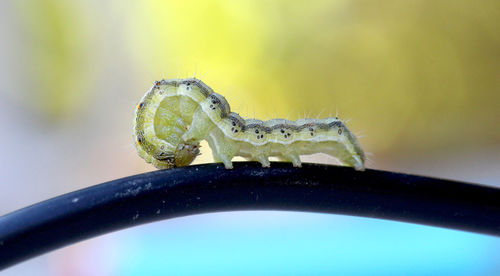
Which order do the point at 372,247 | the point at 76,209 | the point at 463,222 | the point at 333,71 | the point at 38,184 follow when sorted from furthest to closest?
the point at 333,71 < the point at 38,184 < the point at 372,247 < the point at 463,222 < the point at 76,209

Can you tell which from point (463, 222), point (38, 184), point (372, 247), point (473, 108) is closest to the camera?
point (463, 222)

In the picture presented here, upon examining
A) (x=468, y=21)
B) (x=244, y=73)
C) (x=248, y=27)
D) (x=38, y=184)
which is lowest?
(x=38, y=184)

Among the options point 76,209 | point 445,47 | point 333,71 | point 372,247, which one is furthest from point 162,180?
point 445,47

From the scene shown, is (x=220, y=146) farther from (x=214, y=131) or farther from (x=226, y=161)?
(x=226, y=161)

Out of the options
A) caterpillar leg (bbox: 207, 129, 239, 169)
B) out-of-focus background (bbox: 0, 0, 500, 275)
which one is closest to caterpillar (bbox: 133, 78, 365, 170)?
caterpillar leg (bbox: 207, 129, 239, 169)

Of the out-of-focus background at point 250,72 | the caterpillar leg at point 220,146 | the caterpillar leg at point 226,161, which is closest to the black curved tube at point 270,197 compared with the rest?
the caterpillar leg at point 226,161

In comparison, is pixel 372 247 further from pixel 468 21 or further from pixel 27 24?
pixel 27 24

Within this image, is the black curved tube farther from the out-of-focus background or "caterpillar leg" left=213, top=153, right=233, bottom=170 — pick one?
the out-of-focus background
